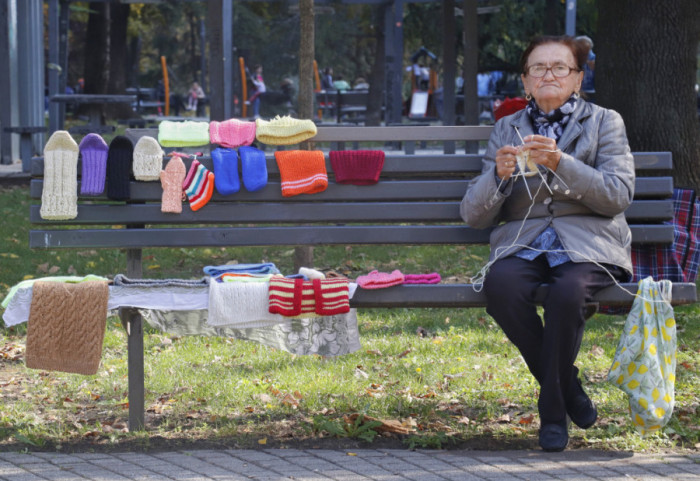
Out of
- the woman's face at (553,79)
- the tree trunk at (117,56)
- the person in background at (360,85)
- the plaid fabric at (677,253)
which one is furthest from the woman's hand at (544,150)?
the tree trunk at (117,56)

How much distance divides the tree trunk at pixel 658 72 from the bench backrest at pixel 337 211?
2961mm

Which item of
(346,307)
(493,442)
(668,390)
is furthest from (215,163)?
(668,390)

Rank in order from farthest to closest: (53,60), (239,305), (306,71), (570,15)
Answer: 1. (53,60)
2. (570,15)
3. (306,71)
4. (239,305)

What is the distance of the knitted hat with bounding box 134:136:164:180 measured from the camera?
4.47 m

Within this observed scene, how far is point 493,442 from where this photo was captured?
4.15 m

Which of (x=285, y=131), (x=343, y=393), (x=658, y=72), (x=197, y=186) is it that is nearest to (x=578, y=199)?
(x=285, y=131)

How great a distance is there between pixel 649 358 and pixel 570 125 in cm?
99

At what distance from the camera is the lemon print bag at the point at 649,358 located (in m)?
3.93

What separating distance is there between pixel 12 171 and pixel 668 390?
11.4m

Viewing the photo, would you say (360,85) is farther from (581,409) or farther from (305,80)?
(581,409)

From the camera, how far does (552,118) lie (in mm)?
4309

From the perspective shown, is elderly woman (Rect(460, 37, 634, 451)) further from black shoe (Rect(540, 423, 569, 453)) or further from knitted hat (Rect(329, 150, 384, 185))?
knitted hat (Rect(329, 150, 384, 185))

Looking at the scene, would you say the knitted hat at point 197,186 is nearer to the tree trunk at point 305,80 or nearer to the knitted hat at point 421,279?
the knitted hat at point 421,279

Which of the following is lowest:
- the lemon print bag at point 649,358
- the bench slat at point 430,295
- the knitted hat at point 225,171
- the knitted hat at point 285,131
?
the lemon print bag at point 649,358
